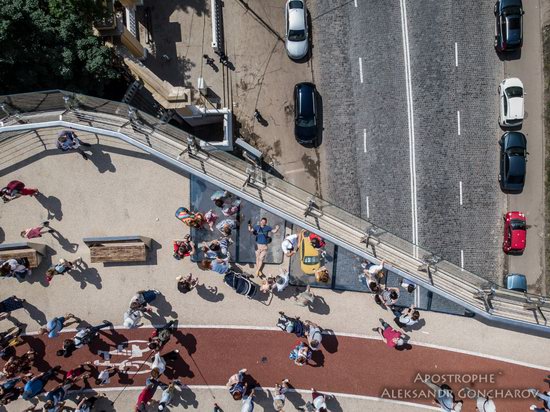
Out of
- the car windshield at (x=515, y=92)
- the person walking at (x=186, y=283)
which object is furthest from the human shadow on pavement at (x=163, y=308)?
the car windshield at (x=515, y=92)

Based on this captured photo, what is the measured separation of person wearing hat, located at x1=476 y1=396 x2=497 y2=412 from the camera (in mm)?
18859

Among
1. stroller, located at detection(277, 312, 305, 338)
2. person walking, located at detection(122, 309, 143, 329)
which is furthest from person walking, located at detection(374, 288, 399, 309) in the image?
person walking, located at detection(122, 309, 143, 329)

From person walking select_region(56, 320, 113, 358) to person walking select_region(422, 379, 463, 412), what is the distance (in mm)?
16563

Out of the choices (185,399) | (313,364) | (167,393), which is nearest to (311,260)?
(313,364)

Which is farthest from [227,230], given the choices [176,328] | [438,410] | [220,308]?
[438,410]

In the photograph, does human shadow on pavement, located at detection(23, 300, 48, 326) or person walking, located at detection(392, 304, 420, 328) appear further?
human shadow on pavement, located at detection(23, 300, 48, 326)

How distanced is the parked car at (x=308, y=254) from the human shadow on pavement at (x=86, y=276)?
1064cm

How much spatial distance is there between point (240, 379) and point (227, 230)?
24.7 ft

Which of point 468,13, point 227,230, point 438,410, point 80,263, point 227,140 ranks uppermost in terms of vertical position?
point 468,13

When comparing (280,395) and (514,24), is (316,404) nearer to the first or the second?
(280,395)

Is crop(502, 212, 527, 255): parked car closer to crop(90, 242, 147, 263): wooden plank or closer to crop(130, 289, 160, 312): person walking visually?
crop(130, 289, 160, 312): person walking

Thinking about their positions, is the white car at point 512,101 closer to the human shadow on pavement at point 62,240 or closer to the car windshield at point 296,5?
the car windshield at point 296,5

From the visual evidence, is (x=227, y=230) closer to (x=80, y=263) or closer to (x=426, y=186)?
(x=80, y=263)

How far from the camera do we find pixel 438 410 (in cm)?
2016
